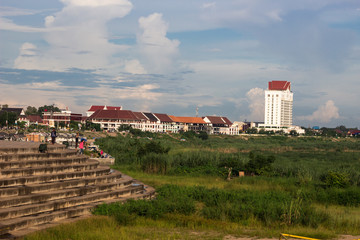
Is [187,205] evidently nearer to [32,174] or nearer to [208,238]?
[208,238]

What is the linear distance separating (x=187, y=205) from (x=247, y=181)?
27.5ft

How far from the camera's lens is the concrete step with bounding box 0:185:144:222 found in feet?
30.9

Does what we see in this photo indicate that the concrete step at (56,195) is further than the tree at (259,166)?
No

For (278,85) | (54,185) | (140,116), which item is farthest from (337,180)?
(278,85)

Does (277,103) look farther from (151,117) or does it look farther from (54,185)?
(54,185)

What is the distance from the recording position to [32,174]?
11820mm

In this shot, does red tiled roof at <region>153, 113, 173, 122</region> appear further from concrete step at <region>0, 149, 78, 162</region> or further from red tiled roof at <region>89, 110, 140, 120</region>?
concrete step at <region>0, 149, 78, 162</region>

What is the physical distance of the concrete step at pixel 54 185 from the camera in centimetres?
1030

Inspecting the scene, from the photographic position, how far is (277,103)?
6752 inches

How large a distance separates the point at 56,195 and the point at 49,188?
485 mm

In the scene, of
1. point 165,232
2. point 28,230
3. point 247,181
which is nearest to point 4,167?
point 28,230

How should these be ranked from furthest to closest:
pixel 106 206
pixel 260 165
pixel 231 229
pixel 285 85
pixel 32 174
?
pixel 285 85 → pixel 260 165 → pixel 32 174 → pixel 106 206 → pixel 231 229

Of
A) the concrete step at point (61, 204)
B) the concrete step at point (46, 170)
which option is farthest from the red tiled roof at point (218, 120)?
the concrete step at point (61, 204)

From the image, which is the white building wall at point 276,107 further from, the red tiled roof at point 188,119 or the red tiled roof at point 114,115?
the red tiled roof at point 114,115
